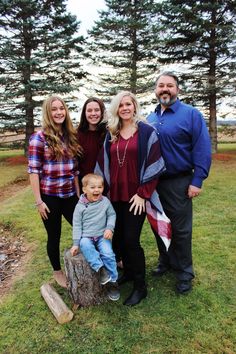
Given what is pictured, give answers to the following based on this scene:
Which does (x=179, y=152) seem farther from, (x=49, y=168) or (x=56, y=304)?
(x=56, y=304)

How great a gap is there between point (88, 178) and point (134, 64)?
14.0 m

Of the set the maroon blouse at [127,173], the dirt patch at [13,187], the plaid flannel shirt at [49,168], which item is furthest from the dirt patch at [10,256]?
the dirt patch at [13,187]

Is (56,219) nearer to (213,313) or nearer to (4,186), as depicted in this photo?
(213,313)

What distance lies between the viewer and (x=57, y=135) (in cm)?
318

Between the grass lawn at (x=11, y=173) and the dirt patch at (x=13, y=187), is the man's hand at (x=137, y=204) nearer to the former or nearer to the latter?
the dirt patch at (x=13, y=187)

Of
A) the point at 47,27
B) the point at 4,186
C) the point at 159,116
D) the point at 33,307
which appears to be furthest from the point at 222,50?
the point at 33,307

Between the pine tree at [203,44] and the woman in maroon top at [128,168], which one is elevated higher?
the pine tree at [203,44]

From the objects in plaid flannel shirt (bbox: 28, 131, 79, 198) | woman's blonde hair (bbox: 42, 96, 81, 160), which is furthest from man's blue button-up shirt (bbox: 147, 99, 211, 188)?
plaid flannel shirt (bbox: 28, 131, 79, 198)

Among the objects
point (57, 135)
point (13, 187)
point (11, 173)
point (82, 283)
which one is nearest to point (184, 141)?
point (57, 135)

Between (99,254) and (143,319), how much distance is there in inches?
29.2

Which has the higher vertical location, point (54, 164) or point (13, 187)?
point (54, 164)

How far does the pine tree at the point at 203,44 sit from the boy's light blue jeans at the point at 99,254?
480 inches

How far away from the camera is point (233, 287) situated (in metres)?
3.47

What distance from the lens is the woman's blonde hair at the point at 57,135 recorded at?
10.2 feet
